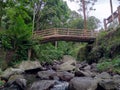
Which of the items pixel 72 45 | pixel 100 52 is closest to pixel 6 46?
pixel 100 52

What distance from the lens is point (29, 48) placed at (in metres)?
17.2

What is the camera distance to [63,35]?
62.6 ft

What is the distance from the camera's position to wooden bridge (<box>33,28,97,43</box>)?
1883cm

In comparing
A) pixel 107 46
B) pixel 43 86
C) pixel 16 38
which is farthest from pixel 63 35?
pixel 43 86

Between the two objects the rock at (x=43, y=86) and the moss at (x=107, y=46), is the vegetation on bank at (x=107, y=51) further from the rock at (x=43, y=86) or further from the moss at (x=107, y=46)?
the rock at (x=43, y=86)

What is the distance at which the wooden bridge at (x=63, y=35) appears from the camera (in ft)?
61.8

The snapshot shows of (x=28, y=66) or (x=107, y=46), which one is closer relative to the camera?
(x=28, y=66)

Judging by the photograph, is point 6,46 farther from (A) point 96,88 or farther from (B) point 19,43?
(A) point 96,88

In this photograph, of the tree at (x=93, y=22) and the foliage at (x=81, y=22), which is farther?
the tree at (x=93, y=22)

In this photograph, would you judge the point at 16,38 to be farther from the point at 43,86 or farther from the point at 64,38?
the point at 43,86

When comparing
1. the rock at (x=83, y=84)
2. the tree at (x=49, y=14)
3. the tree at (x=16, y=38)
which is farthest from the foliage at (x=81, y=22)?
the rock at (x=83, y=84)

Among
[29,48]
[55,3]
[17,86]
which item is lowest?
[17,86]

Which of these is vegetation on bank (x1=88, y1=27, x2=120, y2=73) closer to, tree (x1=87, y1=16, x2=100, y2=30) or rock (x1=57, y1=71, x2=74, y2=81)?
rock (x1=57, y1=71, x2=74, y2=81)

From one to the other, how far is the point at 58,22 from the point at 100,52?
12.8 metres
